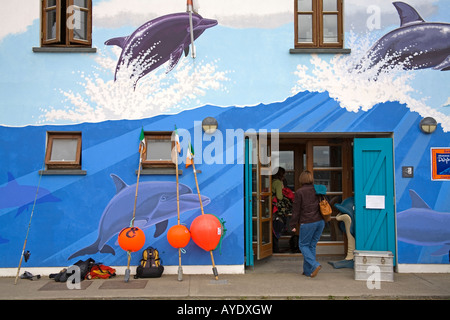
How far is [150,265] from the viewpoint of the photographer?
Answer: 24.8 feet

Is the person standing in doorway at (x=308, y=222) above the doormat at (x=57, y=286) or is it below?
above

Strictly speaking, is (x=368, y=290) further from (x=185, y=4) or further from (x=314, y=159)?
(x=185, y=4)

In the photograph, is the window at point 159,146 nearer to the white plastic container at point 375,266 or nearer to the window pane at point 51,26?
the window pane at point 51,26

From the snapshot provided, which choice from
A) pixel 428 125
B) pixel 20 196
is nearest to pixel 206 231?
pixel 20 196

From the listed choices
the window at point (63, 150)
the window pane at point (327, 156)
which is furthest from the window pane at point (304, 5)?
the window at point (63, 150)

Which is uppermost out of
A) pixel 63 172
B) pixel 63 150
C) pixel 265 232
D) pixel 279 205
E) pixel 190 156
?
pixel 63 150

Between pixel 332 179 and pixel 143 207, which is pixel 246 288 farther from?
pixel 332 179

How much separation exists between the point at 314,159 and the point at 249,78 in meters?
2.39

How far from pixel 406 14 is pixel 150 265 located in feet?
19.7

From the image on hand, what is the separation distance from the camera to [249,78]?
8.01 metres

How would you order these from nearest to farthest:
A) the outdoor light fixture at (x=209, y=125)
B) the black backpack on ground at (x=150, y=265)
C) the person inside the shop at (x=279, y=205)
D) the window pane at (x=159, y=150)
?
1. the black backpack on ground at (x=150, y=265)
2. the outdoor light fixture at (x=209, y=125)
3. the window pane at (x=159, y=150)
4. the person inside the shop at (x=279, y=205)

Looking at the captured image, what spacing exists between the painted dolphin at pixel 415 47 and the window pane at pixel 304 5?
1296mm

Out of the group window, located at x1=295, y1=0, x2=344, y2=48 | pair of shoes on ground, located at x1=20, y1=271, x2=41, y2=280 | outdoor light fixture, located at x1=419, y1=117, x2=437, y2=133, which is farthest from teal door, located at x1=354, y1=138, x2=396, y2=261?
pair of shoes on ground, located at x1=20, y1=271, x2=41, y2=280

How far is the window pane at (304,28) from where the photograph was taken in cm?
815
